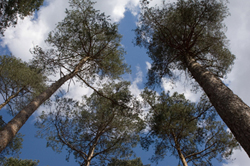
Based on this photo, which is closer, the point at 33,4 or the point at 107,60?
the point at 33,4

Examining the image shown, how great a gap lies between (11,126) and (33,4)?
19.8 ft

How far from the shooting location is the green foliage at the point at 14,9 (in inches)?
266

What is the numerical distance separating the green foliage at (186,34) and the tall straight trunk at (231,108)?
2837 millimetres

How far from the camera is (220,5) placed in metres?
7.00

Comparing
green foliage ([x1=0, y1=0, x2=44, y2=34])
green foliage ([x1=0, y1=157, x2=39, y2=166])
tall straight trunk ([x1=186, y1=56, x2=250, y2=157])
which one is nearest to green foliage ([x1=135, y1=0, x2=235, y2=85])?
tall straight trunk ([x1=186, y1=56, x2=250, y2=157])

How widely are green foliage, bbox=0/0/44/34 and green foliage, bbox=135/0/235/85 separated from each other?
202 inches

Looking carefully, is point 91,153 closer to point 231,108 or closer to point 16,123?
point 16,123

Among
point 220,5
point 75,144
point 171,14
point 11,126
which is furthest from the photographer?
point 75,144

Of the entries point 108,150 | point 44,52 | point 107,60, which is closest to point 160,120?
point 108,150

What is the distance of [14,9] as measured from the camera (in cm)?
703

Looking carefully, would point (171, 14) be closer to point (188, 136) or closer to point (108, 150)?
point (188, 136)

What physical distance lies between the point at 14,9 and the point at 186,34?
7613 millimetres

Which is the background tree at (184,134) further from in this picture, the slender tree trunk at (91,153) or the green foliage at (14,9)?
the green foliage at (14,9)

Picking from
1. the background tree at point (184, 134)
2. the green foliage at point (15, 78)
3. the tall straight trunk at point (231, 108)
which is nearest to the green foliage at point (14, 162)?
the green foliage at point (15, 78)
